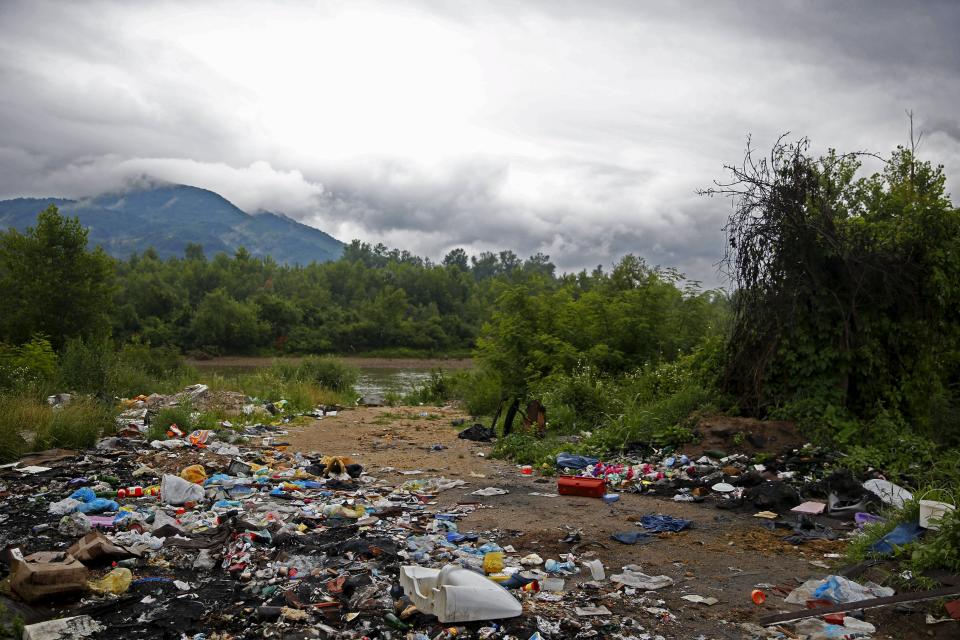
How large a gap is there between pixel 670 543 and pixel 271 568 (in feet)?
10.2

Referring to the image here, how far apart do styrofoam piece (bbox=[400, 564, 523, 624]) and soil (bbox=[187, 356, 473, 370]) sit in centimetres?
4085

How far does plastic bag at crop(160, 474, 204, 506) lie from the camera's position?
6367mm

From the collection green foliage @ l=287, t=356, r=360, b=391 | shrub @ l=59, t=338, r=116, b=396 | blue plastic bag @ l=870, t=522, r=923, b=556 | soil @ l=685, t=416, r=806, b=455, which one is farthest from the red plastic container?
green foliage @ l=287, t=356, r=360, b=391

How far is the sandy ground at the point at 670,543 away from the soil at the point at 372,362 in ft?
119

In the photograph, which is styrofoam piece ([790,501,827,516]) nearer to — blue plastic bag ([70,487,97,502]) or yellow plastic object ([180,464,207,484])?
yellow plastic object ([180,464,207,484])

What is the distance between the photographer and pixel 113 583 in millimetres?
4176

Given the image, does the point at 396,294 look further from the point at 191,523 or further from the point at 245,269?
the point at 191,523

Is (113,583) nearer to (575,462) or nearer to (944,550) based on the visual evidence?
(944,550)

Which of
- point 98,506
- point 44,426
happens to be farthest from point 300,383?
point 98,506

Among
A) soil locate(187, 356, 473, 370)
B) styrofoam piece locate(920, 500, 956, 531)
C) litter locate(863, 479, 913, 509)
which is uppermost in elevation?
styrofoam piece locate(920, 500, 956, 531)

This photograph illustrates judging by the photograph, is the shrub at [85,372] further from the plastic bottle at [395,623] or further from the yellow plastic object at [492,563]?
the plastic bottle at [395,623]

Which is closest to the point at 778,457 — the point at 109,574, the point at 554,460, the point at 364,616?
the point at 554,460

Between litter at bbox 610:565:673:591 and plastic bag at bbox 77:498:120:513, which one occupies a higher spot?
plastic bag at bbox 77:498:120:513

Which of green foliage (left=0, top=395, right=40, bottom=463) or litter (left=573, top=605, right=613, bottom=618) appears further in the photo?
green foliage (left=0, top=395, right=40, bottom=463)
